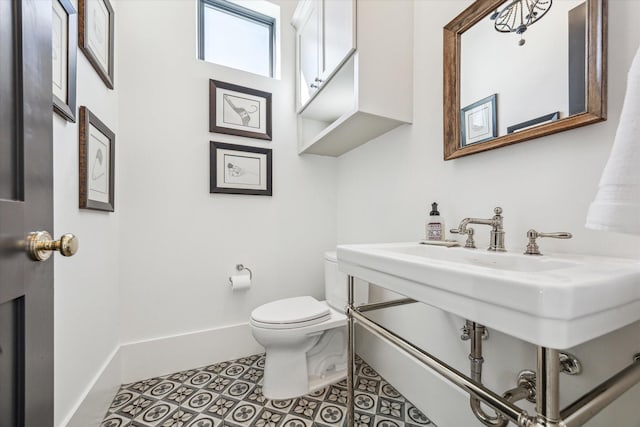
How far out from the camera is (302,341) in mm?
1376

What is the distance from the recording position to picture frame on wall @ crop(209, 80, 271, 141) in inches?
68.6

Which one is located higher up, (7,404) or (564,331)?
(564,331)

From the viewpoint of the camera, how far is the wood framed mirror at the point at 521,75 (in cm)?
71

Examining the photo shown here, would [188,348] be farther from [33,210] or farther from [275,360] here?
[33,210]

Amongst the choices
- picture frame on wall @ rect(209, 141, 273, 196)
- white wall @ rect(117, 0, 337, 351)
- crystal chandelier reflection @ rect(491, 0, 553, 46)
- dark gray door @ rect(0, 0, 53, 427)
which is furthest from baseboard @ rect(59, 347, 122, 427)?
crystal chandelier reflection @ rect(491, 0, 553, 46)

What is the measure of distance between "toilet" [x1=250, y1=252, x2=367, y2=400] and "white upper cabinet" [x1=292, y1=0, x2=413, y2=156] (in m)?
0.90

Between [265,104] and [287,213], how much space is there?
31.7 inches

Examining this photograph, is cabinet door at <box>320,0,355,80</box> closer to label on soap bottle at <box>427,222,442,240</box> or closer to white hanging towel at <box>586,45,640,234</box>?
label on soap bottle at <box>427,222,442,240</box>

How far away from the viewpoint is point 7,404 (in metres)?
0.41

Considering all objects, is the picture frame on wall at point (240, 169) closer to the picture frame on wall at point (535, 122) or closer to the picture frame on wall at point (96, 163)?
the picture frame on wall at point (96, 163)

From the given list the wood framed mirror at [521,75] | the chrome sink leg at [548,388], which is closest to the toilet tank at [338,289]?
the wood framed mirror at [521,75]

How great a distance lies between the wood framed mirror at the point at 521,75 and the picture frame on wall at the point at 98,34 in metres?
1.52

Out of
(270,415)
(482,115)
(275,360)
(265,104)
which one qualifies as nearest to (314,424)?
(270,415)

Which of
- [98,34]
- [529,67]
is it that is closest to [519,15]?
[529,67]
